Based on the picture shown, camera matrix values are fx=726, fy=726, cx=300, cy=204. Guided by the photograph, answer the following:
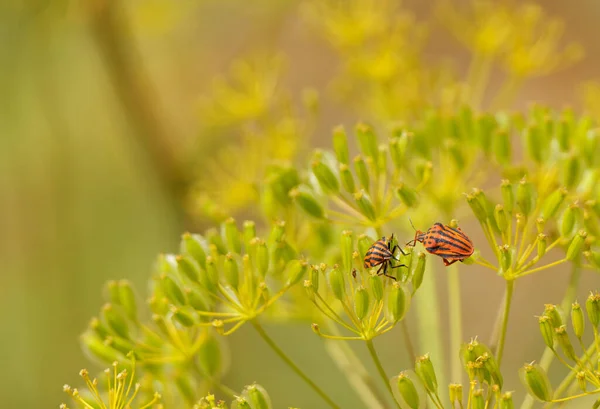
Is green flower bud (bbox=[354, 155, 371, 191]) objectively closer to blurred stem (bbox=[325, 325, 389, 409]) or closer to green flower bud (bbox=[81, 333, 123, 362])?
blurred stem (bbox=[325, 325, 389, 409])

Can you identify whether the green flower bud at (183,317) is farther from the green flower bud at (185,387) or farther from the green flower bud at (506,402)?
the green flower bud at (506,402)

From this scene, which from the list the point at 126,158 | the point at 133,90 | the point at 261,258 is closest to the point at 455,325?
the point at 261,258

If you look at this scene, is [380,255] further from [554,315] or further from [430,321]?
[430,321]

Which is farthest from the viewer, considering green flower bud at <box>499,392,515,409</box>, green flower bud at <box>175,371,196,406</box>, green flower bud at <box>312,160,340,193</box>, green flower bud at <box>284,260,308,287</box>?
green flower bud at <box>175,371,196,406</box>

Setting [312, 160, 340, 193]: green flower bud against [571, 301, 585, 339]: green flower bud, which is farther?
[312, 160, 340, 193]: green flower bud

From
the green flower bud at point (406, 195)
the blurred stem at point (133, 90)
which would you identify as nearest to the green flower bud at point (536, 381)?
the green flower bud at point (406, 195)

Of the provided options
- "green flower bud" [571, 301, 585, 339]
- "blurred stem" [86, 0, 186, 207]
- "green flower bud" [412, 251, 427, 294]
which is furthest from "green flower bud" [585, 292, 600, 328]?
"blurred stem" [86, 0, 186, 207]

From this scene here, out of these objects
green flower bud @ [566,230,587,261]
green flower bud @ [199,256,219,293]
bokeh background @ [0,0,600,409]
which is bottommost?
green flower bud @ [566,230,587,261]
